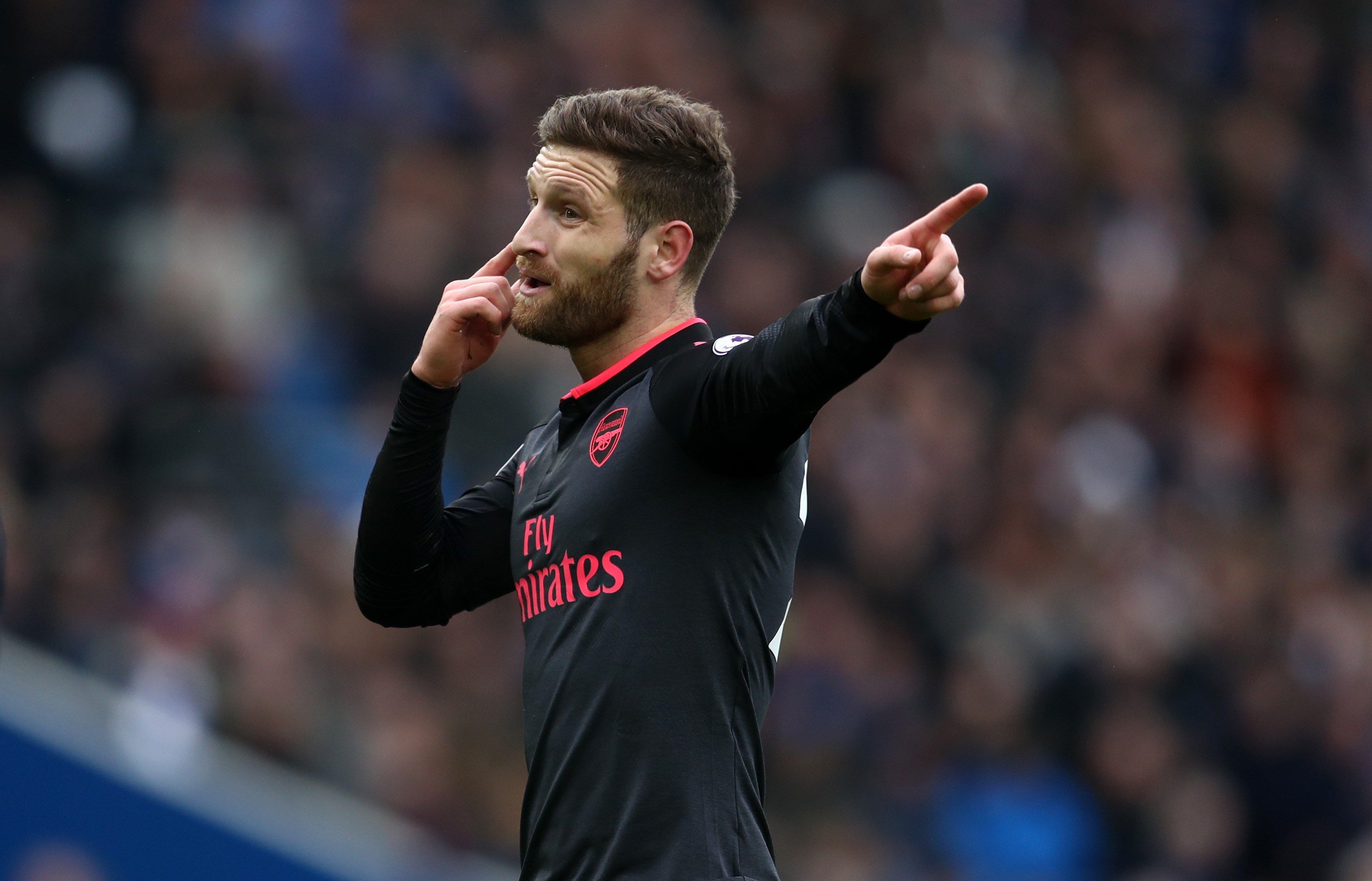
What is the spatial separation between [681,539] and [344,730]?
4.74m

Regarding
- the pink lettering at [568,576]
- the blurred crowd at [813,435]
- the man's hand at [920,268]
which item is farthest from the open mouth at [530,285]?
the blurred crowd at [813,435]

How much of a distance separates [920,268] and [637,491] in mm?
683

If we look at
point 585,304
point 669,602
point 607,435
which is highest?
point 585,304

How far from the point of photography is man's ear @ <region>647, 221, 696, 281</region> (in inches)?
129

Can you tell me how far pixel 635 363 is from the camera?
3.22 meters

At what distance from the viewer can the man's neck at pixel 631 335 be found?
10.8ft

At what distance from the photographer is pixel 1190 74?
13094 mm

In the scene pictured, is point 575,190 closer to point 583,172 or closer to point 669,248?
point 583,172

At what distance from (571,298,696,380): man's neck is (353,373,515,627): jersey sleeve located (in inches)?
12.2

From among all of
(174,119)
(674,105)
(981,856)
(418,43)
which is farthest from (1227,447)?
(674,105)

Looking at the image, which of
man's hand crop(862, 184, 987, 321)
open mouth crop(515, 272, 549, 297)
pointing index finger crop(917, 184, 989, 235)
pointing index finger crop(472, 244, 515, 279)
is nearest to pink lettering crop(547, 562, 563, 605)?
open mouth crop(515, 272, 549, 297)

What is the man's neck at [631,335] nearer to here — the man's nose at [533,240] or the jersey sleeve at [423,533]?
the man's nose at [533,240]

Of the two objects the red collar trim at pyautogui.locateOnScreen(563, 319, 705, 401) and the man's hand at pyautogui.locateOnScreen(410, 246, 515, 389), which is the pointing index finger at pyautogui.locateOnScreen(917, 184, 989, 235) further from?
the man's hand at pyautogui.locateOnScreen(410, 246, 515, 389)

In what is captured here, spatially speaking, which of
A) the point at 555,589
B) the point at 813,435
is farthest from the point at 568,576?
the point at 813,435
